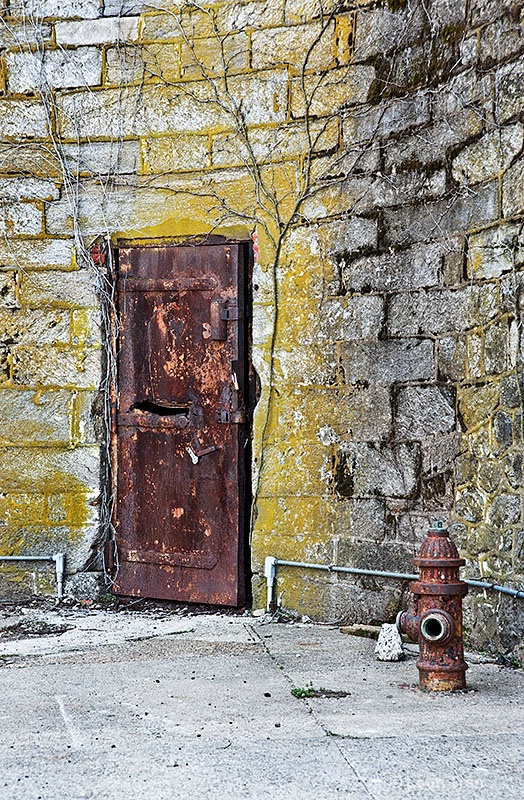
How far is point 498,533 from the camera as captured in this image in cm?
396

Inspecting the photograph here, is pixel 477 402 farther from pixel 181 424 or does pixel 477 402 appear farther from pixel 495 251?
pixel 181 424

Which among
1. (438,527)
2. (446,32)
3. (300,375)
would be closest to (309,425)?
(300,375)

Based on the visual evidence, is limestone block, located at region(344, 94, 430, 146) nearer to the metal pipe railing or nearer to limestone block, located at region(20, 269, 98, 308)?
limestone block, located at region(20, 269, 98, 308)

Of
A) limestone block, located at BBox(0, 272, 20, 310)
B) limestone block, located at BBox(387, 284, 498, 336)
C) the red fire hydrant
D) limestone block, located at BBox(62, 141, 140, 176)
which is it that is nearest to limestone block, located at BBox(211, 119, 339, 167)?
limestone block, located at BBox(62, 141, 140, 176)

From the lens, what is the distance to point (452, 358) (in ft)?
14.3

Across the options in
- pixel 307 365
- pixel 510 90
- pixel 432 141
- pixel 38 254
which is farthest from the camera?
pixel 38 254

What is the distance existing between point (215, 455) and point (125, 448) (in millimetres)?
518

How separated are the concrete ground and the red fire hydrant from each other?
0.07m

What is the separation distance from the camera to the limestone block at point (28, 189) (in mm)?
5281

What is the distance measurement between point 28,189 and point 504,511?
3084mm

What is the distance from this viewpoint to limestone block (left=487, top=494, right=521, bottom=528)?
3.84 metres

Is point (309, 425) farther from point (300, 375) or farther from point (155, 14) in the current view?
point (155, 14)

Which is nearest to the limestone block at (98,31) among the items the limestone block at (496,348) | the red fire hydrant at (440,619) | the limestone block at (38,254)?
the limestone block at (38,254)

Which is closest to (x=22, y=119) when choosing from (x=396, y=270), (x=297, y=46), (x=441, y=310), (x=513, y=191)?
(x=297, y=46)
